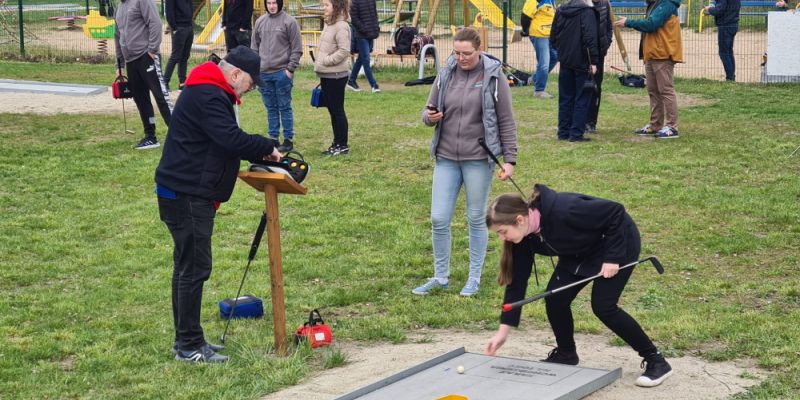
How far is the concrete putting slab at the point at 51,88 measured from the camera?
17.1 metres

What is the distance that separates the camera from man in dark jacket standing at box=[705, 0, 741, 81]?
17219 mm

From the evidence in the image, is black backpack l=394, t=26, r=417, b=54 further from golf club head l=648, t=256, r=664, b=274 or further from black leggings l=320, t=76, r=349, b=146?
golf club head l=648, t=256, r=664, b=274

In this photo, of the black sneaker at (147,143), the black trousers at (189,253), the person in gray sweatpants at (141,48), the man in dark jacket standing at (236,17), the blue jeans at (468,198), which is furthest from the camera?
the man in dark jacket standing at (236,17)

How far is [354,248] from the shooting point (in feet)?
29.9

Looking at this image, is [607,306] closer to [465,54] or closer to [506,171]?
[506,171]

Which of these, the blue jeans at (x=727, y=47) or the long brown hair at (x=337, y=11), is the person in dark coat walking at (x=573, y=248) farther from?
the blue jeans at (x=727, y=47)

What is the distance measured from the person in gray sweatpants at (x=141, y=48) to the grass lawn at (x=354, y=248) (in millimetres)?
692

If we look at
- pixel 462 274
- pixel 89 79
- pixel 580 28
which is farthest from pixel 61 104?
pixel 462 274

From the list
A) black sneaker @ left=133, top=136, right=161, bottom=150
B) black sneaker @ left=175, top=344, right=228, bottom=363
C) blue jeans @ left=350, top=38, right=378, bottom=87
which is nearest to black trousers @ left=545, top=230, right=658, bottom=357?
black sneaker @ left=175, top=344, right=228, bottom=363

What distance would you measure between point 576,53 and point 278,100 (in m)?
3.41

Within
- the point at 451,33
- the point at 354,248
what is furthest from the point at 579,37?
the point at 451,33

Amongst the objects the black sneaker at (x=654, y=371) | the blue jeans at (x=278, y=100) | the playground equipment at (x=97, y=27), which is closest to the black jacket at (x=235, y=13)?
the blue jeans at (x=278, y=100)

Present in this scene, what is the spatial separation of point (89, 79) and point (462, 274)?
12.3 m

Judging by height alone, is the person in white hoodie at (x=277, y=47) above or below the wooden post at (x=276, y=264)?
above
